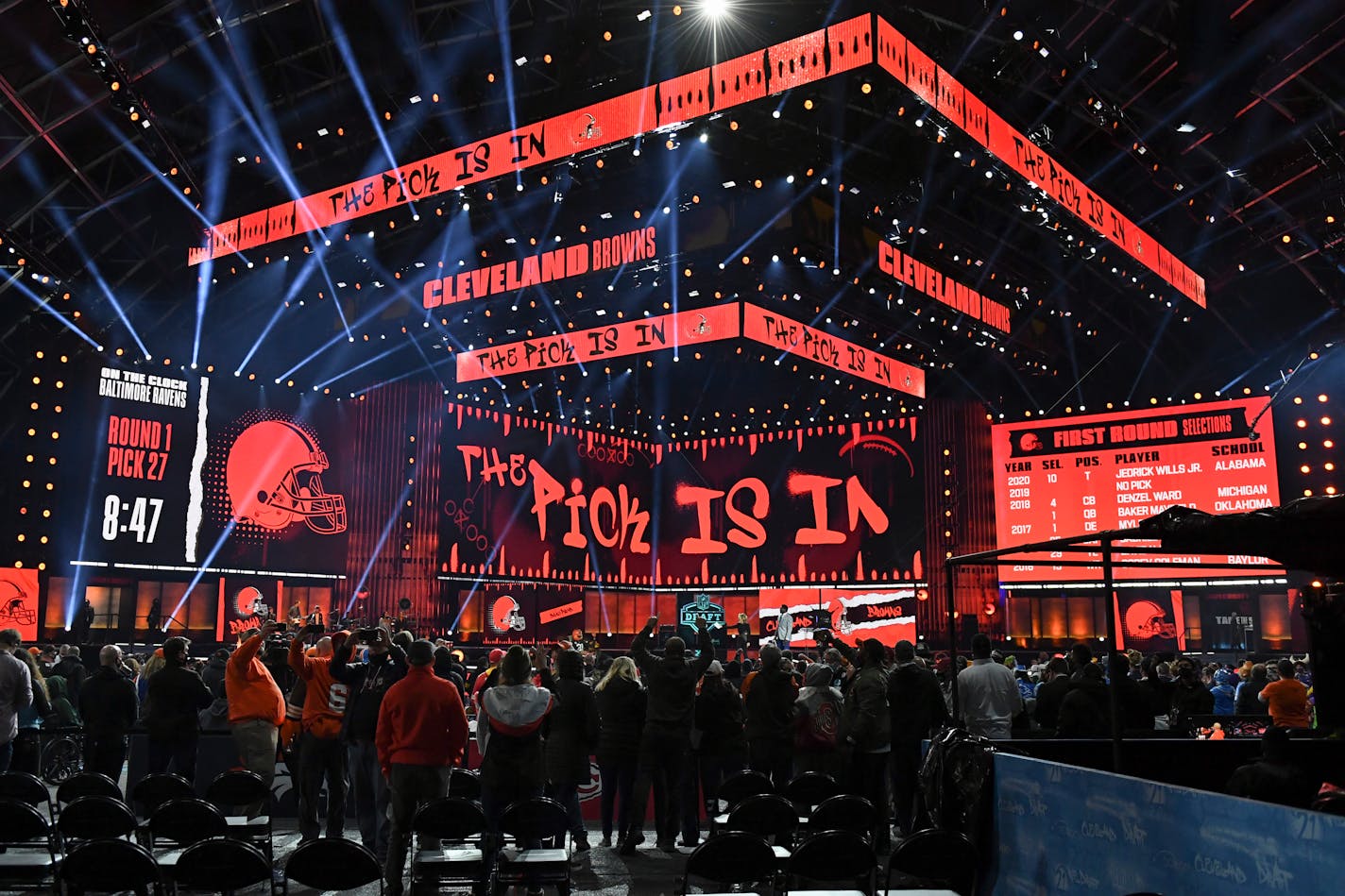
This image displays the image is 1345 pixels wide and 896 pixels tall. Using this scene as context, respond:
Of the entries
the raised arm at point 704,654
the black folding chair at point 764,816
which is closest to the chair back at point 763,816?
the black folding chair at point 764,816

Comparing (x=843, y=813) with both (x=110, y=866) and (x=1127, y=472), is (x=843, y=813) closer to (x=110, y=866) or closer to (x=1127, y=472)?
(x=110, y=866)

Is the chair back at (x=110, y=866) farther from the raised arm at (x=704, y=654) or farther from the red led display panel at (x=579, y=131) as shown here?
the red led display panel at (x=579, y=131)

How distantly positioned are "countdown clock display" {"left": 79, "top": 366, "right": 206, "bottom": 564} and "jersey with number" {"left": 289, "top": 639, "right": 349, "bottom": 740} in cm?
1303

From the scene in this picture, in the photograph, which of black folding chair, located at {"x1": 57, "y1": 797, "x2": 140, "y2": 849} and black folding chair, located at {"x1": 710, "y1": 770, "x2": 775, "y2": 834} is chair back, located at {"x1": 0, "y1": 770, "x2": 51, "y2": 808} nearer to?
black folding chair, located at {"x1": 57, "y1": 797, "x2": 140, "y2": 849}

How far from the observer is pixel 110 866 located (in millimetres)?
4273

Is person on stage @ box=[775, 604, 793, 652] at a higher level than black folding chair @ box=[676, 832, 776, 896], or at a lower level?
higher

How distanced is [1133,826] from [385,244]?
1842 centimetres

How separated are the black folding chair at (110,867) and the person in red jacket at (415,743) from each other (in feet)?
5.99

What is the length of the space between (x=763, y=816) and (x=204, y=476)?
54.4 ft

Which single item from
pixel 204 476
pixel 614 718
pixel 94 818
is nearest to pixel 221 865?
pixel 94 818

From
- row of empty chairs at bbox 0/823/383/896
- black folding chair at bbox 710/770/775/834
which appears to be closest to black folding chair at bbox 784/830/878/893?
row of empty chairs at bbox 0/823/383/896

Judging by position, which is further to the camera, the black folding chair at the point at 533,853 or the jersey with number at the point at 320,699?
the jersey with number at the point at 320,699

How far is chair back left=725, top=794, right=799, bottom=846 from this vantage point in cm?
570

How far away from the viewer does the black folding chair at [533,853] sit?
211 inches
